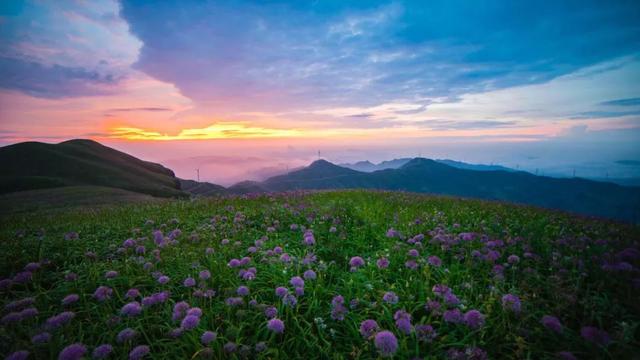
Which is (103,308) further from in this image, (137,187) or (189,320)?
(137,187)

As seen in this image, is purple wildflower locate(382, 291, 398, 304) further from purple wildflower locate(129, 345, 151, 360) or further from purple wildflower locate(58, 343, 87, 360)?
purple wildflower locate(58, 343, 87, 360)

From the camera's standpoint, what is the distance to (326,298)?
172 inches

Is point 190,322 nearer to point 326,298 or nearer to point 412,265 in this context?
point 326,298

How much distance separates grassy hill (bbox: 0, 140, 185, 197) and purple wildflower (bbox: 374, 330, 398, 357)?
74660 millimetres

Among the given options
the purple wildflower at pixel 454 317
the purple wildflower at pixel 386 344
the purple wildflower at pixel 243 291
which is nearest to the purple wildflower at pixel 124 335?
the purple wildflower at pixel 243 291

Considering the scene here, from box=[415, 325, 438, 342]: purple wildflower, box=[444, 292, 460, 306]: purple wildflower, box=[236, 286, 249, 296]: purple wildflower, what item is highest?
box=[444, 292, 460, 306]: purple wildflower

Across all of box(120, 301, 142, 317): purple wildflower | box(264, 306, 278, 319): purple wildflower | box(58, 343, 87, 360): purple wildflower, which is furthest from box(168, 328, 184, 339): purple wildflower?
box(264, 306, 278, 319): purple wildflower

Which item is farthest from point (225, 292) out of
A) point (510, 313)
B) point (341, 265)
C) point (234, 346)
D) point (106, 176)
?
point (106, 176)

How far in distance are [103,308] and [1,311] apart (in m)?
1.26

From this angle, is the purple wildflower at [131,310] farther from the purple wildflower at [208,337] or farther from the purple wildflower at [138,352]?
the purple wildflower at [208,337]

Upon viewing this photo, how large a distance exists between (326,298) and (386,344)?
1.69 m

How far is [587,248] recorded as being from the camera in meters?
5.24

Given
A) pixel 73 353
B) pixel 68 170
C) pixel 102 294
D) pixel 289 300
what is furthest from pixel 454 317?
pixel 68 170

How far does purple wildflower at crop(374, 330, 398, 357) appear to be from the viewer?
2.74 meters
